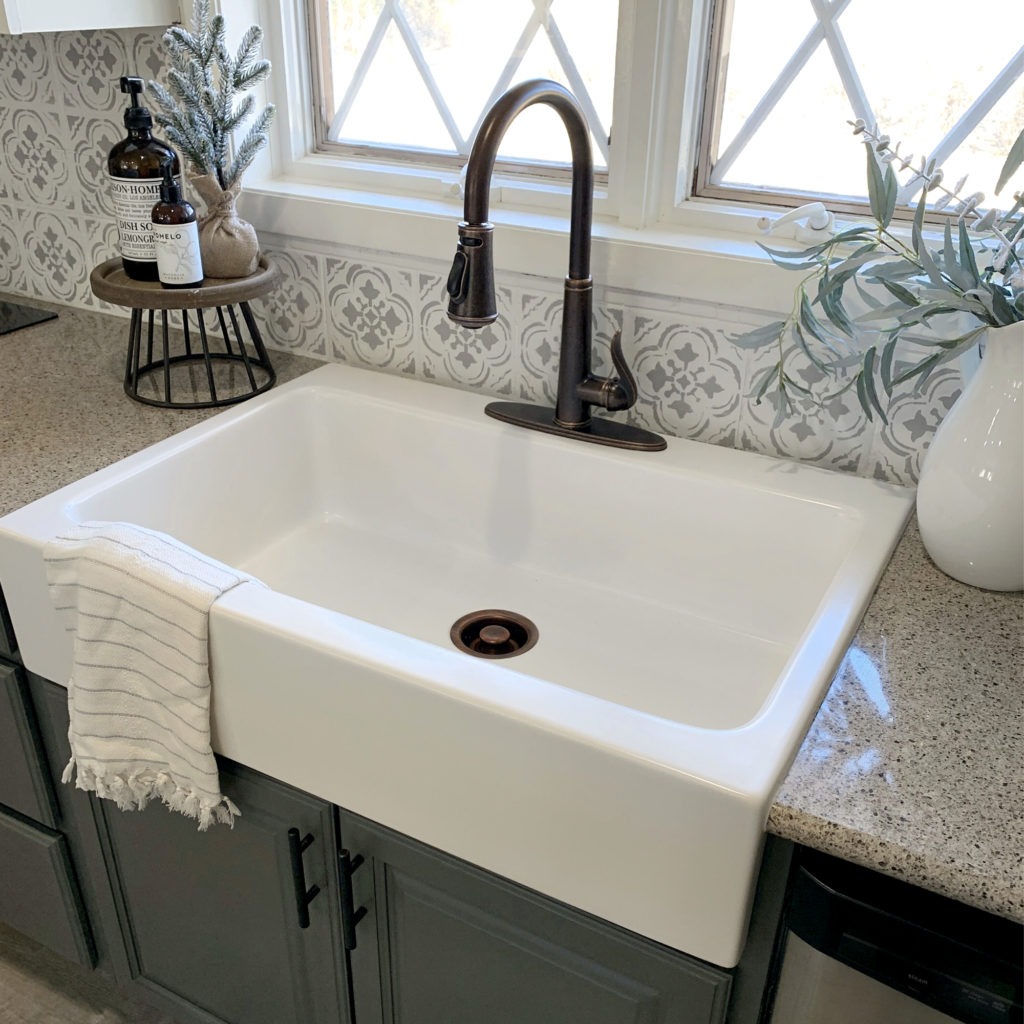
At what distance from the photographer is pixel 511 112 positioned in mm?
972

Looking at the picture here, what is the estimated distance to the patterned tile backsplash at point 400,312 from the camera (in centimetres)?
117

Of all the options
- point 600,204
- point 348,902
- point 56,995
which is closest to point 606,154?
point 600,204

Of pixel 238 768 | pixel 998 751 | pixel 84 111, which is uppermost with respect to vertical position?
pixel 84 111

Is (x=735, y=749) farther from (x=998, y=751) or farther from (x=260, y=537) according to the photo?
(x=260, y=537)

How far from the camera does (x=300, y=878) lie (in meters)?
0.99

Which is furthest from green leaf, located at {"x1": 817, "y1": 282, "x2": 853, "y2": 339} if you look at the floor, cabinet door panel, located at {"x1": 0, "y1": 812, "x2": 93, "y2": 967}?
the floor

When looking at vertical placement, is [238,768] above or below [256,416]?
below

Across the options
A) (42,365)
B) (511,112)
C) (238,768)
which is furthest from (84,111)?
(238,768)

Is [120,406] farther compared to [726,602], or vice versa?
[120,406]

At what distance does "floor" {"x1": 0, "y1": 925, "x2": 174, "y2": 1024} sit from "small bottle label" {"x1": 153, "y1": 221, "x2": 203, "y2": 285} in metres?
1.03

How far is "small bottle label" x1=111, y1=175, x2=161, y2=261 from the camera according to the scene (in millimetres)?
1265

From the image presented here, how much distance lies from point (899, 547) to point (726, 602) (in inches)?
8.3

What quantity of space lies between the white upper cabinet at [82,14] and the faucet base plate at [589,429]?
0.68 metres

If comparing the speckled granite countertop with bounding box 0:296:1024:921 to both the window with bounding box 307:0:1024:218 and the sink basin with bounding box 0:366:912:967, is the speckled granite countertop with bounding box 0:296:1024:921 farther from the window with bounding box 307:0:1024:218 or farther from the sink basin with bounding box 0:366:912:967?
the window with bounding box 307:0:1024:218
